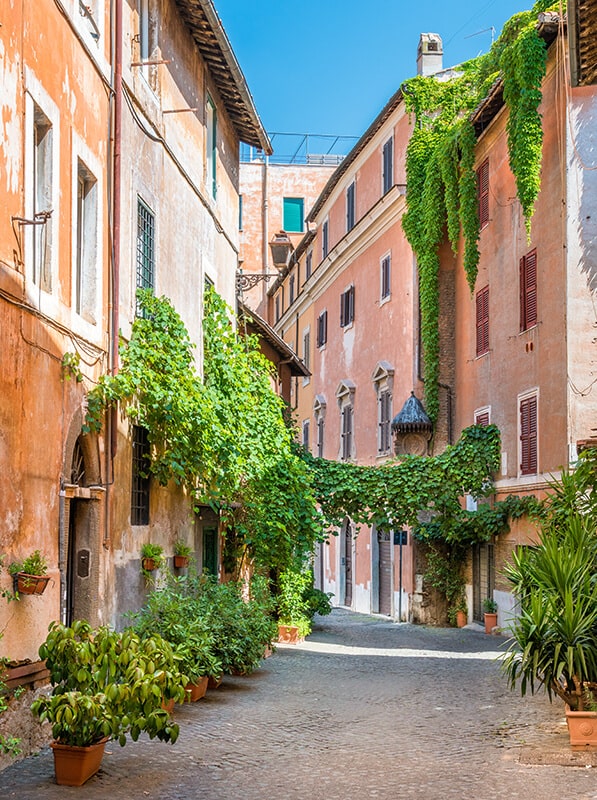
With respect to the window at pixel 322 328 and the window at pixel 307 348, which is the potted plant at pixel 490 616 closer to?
the window at pixel 322 328

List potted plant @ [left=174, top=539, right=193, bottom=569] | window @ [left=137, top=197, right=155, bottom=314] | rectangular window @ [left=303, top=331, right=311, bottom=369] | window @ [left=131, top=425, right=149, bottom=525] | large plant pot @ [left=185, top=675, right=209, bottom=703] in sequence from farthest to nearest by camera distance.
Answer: rectangular window @ [left=303, top=331, right=311, bottom=369] → potted plant @ [left=174, top=539, right=193, bottom=569] → window @ [left=137, top=197, right=155, bottom=314] → window @ [left=131, top=425, right=149, bottom=525] → large plant pot @ [left=185, top=675, right=209, bottom=703]

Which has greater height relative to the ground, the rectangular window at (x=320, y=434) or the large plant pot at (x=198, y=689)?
the rectangular window at (x=320, y=434)

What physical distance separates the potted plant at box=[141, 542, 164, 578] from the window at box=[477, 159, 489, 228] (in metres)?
13.0

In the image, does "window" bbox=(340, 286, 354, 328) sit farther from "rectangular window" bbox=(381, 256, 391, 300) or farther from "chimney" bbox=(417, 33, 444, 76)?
"chimney" bbox=(417, 33, 444, 76)

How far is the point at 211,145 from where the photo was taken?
715 inches

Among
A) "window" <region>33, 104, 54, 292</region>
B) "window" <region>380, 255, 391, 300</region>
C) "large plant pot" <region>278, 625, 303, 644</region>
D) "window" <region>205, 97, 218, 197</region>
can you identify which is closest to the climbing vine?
"window" <region>380, 255, 391, 300</region>

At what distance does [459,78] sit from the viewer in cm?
2633

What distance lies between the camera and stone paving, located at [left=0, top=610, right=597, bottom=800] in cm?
838

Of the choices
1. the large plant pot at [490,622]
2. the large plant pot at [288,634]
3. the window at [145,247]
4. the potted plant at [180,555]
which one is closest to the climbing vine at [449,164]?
the large plant pot at [490,622]

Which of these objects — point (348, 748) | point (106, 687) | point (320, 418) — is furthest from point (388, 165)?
point (106, 687)

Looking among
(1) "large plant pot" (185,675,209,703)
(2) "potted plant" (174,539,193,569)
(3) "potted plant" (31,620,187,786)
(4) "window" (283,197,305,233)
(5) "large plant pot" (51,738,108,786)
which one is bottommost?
(1) "large plant pot" (185,675,209,703)

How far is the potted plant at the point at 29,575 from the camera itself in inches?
344

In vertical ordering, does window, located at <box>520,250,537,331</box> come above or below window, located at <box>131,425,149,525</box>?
above

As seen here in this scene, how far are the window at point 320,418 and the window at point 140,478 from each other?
23147mm
